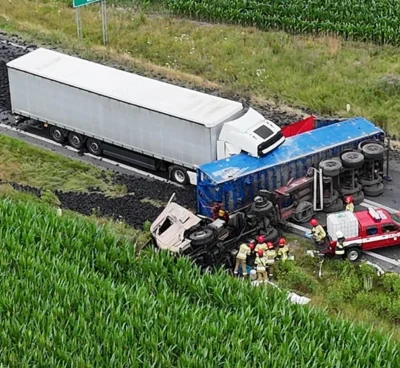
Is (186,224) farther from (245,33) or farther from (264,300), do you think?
(245,33)

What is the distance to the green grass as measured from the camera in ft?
94.2

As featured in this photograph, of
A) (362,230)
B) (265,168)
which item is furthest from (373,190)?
(265,168)

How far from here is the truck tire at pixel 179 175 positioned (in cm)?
Answer: 2825

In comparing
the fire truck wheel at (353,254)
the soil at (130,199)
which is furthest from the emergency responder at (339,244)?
the soil at (130,199)

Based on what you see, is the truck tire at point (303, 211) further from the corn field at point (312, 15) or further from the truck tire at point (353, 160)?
the corn field at point (312, 15)

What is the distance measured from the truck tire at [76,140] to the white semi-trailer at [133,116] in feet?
0.07

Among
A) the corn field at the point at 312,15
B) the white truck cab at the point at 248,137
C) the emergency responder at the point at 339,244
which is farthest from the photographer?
the corn field at the point at 312,15

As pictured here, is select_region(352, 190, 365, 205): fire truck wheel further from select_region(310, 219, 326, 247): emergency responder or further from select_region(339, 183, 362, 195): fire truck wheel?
select_region(310, 219, 326, 247): emergency responder

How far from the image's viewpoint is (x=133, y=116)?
28578mm

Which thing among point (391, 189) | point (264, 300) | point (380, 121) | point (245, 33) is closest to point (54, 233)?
point (264, 300)

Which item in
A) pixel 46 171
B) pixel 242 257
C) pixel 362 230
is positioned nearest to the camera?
pixel 242 257

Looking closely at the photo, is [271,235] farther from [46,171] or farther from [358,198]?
[46,171]

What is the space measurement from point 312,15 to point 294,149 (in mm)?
13057

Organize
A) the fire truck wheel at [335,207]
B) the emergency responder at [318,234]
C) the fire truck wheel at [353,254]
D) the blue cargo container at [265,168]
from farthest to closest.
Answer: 1. the fire truck wheel at [335,207]
2. the blue cargo container at [265,168]
3. the emergency responder at [318,234]
4. the fire truck wheel at [353,254]
